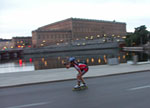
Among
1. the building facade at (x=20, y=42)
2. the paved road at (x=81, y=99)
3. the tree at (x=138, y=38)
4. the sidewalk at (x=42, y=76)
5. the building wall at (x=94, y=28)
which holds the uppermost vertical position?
the building wall at (x=94, y=28)

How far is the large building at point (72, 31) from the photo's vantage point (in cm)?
13736

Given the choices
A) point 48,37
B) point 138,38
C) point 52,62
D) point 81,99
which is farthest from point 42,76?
point 48,37

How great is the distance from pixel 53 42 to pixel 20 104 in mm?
135368

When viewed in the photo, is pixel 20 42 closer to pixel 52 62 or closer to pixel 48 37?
pixel 48 37

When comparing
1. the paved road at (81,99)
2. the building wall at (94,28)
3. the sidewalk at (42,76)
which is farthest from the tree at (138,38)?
the paved road at (81,99)

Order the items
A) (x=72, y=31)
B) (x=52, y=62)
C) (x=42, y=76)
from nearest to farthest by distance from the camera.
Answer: (x=42, y=76) < (x=52, y=62) < (x=72, y=31)

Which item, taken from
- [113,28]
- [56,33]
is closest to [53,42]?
[56,33]

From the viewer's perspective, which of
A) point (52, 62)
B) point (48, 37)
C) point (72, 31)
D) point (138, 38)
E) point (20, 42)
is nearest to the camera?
point (52, 62)

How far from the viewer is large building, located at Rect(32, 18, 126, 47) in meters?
137

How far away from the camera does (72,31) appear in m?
144

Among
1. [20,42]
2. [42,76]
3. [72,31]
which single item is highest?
[72,31]

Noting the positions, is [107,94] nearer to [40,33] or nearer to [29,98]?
[29,98]

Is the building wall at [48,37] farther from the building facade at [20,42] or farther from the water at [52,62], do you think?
the water at [52,62]

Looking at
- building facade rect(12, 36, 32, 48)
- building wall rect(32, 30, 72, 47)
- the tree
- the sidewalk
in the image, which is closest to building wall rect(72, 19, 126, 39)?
building wall rect(32, 30, 72, 47)
